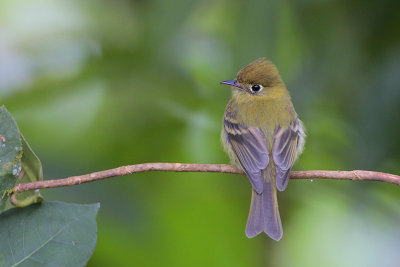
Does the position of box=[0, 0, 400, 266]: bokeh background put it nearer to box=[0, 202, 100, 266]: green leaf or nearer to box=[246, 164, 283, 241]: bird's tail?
box=[246, 164, 283, 241]: bird's tail

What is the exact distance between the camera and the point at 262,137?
3.48m

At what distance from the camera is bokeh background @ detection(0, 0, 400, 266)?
2875 millimetres

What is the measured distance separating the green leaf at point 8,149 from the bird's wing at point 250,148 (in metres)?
1.63

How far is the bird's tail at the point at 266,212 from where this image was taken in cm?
276

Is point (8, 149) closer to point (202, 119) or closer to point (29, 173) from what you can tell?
point (29, 173)

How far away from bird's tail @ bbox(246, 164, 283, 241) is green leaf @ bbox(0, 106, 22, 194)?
1335 millimetres

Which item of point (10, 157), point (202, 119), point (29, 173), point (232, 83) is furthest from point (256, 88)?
point (10, 157)

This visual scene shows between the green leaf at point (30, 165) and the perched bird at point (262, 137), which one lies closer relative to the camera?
the green leaf at point (30, 165)

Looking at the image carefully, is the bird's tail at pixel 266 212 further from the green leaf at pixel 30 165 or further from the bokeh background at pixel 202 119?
the green leaf at pixel 30 165

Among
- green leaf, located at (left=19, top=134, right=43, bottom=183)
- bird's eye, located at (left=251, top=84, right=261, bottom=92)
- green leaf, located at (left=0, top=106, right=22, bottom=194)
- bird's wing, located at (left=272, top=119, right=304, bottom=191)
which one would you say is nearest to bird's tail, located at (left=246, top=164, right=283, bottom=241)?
bird's wing, located at (left=272, top=119, right=304, bottom=191)

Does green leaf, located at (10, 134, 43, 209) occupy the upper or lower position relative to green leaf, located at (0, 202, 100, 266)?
upper

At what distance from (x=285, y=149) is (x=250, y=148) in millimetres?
209

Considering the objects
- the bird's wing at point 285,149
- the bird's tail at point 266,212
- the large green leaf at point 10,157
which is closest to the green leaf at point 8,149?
the large green leaf at point 10,157

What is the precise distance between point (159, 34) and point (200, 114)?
505 millimetres
